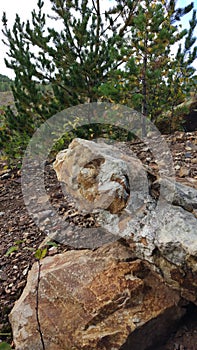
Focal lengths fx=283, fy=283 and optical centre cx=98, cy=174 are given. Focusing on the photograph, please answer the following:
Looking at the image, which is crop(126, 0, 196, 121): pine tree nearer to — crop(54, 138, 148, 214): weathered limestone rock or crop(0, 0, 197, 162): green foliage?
crop(0, 0, 197, 162): green foliage

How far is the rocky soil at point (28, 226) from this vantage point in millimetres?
1690

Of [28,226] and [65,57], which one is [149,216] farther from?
[65,57]

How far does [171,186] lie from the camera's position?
1.78 m

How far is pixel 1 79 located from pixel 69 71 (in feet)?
74.0

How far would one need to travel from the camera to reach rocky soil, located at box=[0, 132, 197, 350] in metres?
1.69

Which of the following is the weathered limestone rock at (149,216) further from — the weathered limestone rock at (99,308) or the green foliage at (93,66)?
the green foliage at (93,66)

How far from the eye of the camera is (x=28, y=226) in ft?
9.73

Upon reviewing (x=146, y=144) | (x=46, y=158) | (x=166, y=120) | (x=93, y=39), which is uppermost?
(x=93, y=39)

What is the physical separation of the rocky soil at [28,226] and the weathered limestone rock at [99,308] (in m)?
0.15

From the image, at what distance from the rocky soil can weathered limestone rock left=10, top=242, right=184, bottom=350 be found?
0.15m

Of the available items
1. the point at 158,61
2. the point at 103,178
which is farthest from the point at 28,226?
the point at 158,61

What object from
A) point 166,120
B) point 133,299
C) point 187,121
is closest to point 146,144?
point 166,120

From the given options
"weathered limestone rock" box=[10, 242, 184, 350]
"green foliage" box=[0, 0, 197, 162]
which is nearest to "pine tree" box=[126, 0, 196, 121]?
"green foliage" box=[0, 0, 197, 162]

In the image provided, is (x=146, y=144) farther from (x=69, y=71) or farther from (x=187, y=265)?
(x=187, y=265)
